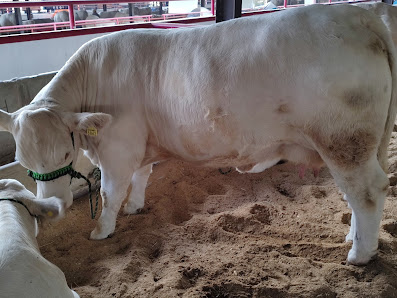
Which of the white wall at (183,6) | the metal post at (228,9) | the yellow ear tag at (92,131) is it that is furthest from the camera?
the white wall at (183,6)

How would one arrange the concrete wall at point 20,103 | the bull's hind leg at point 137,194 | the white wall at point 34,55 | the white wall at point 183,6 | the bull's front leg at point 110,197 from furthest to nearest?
the white wall at point 183,6 → the white wall at point 34,55 → the concrete wall at point 20,103 → the bull's hind leg at point 137,194 → the bull's front leg at point 110,197

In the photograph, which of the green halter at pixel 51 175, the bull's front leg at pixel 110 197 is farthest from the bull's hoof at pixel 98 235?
the green halter at pixel 51 175

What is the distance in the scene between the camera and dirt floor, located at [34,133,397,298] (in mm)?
2695

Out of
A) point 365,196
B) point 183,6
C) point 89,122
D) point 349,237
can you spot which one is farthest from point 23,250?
point 183,6

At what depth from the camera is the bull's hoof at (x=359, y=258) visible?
2.88 m

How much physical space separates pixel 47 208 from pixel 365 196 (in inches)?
82.7

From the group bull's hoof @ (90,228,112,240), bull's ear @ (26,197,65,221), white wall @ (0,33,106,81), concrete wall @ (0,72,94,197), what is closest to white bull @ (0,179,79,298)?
bull's ear @ (26,197,65,221)

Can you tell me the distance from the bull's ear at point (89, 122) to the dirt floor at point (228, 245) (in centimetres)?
99

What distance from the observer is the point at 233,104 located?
281 cm

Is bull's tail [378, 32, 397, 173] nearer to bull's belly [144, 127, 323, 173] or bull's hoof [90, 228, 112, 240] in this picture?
bull's belly [144, 127, 323, 173]

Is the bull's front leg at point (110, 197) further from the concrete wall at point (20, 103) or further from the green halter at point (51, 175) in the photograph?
the concrete wall at point (20, 103)

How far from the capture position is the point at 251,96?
275cm

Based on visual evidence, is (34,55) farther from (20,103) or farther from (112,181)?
(112,181)

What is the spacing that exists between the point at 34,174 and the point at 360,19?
2.56 metres
